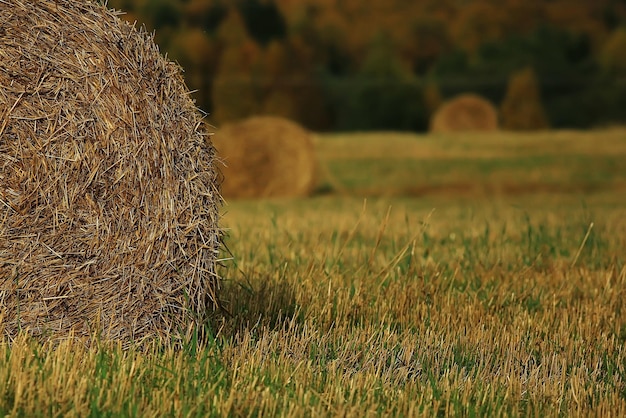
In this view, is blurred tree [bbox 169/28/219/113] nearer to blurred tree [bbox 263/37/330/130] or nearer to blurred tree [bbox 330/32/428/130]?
blurred tree [bbox 263/37/330/130]

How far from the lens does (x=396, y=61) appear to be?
45625mm

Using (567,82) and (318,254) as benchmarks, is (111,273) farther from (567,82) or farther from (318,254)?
(567,82)

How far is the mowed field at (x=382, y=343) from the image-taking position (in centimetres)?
417

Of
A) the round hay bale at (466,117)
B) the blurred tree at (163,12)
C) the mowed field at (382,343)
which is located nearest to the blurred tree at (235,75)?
the blurred tree at (163,12)

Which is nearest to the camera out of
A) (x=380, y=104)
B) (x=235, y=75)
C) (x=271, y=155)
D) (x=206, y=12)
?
(x=271, y=155)

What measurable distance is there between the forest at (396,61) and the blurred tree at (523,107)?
0.05 m

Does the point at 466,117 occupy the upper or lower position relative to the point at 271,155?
upper

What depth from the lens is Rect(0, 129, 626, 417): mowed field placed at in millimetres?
4168

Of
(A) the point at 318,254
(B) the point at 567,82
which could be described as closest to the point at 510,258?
(A) the point at 318,254

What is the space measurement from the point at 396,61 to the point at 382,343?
41148mm

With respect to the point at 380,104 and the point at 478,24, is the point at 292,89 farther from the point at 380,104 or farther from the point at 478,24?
the point at 478,24

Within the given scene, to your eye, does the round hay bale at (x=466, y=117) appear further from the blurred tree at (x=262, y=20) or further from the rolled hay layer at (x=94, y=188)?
the rolled hay layer at (x=94, y=188)

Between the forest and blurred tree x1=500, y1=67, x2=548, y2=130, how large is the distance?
52 millimetres

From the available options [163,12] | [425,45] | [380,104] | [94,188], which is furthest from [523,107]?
[94,188]
